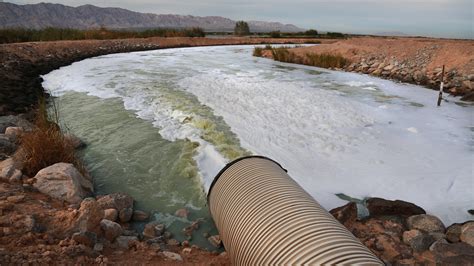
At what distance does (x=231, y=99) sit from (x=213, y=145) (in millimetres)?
4587

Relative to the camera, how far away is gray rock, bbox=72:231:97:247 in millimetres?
3820

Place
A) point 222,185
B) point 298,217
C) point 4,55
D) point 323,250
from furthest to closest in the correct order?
1. point 4,55
2. point 222,185
3. point 298,217
4. point 323,250

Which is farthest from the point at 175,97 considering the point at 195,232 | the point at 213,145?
the point at 195,232

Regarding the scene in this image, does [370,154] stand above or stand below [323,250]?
below

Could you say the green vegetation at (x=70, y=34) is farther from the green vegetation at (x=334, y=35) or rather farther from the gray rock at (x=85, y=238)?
the gray rock at (x=85, y=238)

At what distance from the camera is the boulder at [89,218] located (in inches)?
160

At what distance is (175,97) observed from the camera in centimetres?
1212

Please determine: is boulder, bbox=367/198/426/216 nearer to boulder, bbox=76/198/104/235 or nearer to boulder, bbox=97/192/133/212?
boulder, bbox=97/192/133/212

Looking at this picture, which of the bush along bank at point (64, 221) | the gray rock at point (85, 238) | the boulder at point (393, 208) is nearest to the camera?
the bush along bank at point (64, 221)

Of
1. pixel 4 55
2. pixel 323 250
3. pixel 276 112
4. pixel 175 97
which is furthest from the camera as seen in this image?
pixel 4 55

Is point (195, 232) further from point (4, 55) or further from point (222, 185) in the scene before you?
point (4, 55)

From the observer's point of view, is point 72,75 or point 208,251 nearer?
point 208,251

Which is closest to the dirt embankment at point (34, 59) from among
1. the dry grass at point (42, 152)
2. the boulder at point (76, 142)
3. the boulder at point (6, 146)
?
the boulder at point (76, 142)

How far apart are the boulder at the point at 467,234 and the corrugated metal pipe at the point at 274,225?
89.7 inches
